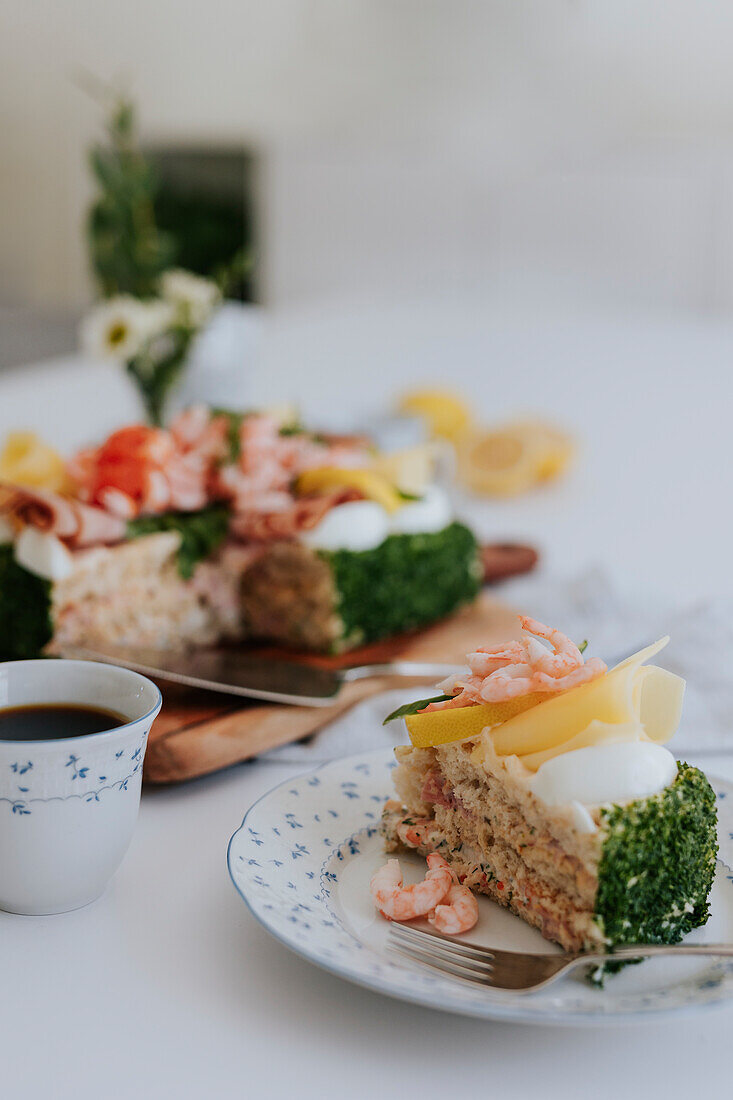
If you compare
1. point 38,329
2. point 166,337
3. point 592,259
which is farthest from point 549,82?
point 166,337

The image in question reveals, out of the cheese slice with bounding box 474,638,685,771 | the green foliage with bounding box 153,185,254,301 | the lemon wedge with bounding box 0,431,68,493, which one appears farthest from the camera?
the green foliage with bounding box 153,185,254,301

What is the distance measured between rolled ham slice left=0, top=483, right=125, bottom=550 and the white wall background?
18.6ft

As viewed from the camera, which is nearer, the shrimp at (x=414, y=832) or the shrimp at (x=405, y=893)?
the shrimp at (x=405, y=893)

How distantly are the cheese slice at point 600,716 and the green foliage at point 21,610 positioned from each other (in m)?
0.90

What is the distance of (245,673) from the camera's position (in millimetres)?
1607

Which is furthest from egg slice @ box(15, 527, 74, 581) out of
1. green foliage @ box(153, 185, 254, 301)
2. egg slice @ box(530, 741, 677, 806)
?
green foliage @ box(153, 185, 254, 301)

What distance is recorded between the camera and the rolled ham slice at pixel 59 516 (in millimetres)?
1731

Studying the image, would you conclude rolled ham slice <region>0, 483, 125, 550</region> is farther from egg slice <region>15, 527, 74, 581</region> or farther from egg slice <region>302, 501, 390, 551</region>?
egg slice <region>302, 501, 390, 551</region>

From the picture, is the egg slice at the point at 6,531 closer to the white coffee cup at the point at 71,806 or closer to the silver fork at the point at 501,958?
the white coffee cup at the point at 71,806

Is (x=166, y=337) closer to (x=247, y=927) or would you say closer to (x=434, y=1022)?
(x=247, y=927)

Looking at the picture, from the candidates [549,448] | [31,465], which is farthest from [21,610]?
[549,448]

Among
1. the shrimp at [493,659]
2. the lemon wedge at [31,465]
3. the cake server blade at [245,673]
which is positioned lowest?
the cake server blade at [245,673]

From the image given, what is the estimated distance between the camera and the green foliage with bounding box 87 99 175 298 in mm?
3236

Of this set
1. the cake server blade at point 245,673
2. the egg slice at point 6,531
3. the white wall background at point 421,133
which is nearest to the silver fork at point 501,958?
the cake server blade at point 245,673
